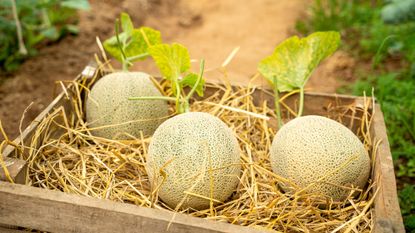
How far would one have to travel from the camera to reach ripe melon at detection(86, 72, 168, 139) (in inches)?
76.0

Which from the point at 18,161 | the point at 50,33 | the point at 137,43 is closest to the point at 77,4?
the point at 50,33

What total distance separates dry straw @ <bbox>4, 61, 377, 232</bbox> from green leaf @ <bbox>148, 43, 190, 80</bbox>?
0.16m

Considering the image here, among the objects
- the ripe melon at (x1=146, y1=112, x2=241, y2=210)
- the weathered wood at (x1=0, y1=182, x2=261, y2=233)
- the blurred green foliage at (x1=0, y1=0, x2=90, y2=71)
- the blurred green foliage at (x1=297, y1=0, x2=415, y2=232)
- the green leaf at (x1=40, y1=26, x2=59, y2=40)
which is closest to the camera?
the weathered wood at (x1=0, y1=182, x2=261, y2=233)

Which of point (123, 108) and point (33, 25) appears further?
point (33, 25)

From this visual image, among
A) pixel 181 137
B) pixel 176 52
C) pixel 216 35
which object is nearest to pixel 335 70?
pixel 216 35

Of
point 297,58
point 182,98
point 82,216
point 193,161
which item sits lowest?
point 82,216

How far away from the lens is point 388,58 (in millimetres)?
3576

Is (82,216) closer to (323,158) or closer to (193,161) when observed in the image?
(193,161)

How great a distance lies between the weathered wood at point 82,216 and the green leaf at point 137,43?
0.80 meters

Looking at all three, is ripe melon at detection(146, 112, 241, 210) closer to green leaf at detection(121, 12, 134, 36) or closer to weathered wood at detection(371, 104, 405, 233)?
weathered wood at detection(371, 104, 405, 233)

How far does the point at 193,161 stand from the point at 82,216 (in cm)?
36

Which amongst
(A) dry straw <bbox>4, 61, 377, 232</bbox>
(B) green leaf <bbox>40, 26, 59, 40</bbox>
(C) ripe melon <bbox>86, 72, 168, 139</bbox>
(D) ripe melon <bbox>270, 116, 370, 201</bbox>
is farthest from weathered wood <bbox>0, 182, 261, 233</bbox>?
(B) green leaf <bbox>40, 26, 59, 40</bbox>

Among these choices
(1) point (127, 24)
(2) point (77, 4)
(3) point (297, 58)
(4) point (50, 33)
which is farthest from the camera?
(4) point (50, 33)

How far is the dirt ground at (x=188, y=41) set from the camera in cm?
309
